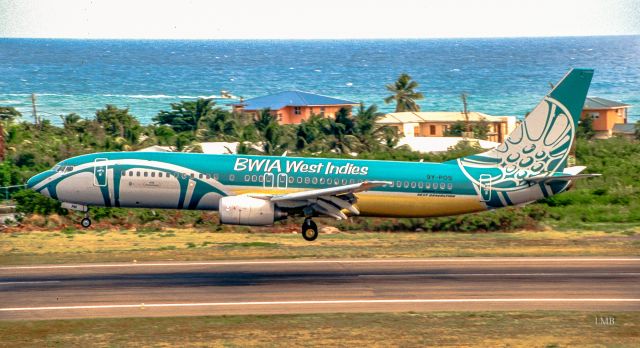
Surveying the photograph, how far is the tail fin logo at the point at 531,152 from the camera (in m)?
44.1

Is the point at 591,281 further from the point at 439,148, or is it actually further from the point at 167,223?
the point at 439,148

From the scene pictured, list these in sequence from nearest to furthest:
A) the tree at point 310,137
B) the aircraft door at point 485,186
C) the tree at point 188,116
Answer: the aircraft door at point 485,186 < the tree at point 310,137 < the tree at point 188,116

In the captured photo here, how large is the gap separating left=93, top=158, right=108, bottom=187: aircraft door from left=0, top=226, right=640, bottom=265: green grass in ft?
9.14

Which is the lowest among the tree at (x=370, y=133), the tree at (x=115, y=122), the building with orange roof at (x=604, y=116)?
the building with orange roof at (x=604, y=116)

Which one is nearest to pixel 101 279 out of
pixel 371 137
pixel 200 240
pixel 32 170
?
pixel 200 240

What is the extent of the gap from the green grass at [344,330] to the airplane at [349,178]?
1233 centimetres

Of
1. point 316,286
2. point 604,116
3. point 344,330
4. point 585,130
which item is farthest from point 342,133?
point 604,116

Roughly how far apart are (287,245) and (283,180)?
3116mm

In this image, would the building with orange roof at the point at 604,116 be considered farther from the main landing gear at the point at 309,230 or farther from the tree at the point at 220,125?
the main landing gear at the point at 309,230

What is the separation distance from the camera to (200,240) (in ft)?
153

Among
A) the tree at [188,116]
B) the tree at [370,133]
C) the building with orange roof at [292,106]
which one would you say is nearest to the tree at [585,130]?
the tree at [370,133]

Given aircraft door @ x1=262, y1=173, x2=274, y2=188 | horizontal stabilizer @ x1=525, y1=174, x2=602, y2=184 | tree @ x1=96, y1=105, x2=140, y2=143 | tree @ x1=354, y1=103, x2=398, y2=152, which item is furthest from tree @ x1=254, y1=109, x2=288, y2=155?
horizontal stabilizer @ x1=525, y1=174, x2=602, y2=184

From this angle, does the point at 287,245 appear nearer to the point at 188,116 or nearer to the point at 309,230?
the point at 309,230

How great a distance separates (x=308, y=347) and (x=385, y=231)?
24.3 m
